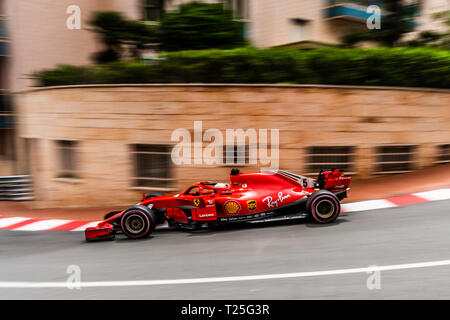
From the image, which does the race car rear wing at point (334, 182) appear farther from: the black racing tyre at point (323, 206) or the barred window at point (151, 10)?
the barred window at point (151, 10)

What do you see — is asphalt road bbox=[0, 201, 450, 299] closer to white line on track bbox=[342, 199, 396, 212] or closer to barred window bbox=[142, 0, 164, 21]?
white line on track bbox=[342, 199, 396, 212]

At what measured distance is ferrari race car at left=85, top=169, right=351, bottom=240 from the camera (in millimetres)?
8109

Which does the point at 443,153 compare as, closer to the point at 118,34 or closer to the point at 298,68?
the point at 298,68

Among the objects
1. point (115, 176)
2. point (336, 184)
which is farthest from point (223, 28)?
point (336, 184)

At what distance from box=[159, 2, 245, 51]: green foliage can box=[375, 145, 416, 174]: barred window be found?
19.7 feet

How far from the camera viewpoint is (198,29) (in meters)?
13.4

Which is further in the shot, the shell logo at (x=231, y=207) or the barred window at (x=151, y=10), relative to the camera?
the barred window at (x=151, y=10)

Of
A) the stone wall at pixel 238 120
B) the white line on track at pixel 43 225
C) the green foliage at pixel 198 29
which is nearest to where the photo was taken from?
the white line on track at pixel 43 225

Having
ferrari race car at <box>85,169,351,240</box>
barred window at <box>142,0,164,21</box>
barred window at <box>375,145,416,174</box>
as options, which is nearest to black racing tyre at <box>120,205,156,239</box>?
ferrari race car at <box>85,169,351,240</box>

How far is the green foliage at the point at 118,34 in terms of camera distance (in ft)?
46.1

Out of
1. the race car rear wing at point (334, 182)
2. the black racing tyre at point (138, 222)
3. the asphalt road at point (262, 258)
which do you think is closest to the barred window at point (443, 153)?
the asphalt road at point (262, 258)

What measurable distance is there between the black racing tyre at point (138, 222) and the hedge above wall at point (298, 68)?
451cm
